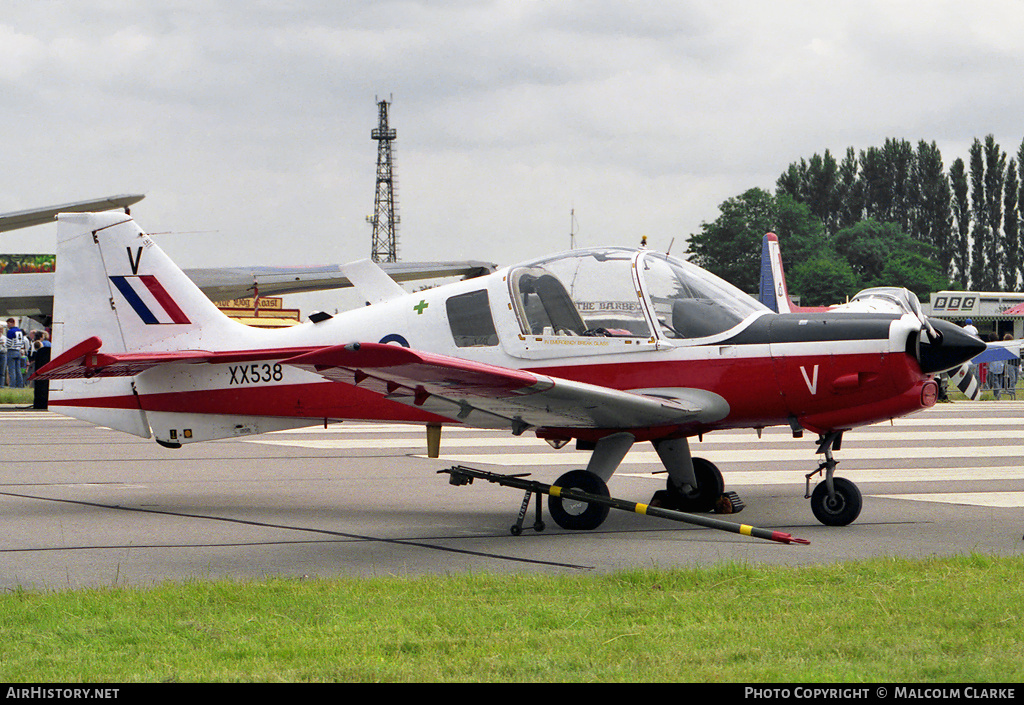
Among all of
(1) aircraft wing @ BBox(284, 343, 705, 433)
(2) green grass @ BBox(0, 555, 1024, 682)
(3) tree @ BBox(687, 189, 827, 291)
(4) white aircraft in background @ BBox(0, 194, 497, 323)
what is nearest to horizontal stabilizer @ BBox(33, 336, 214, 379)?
(1) aircraft wing @ BBox(284, 343, 705, 433)

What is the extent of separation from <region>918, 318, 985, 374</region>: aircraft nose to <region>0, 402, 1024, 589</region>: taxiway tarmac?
119 centimetres

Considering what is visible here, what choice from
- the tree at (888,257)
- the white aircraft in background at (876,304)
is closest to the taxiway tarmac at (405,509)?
the white aircraft in background at (876,304)

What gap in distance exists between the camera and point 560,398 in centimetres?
700

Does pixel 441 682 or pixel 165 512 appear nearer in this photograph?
pixel 441 682

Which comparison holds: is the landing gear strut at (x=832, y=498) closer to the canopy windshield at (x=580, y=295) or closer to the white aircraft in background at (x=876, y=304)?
the white aircraft in background at (x=876, y=304)

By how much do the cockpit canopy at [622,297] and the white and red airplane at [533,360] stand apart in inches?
0.5

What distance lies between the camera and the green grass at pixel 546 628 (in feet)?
12.9

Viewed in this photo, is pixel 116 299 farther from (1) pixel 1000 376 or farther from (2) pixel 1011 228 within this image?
(2) pixel 1011 228

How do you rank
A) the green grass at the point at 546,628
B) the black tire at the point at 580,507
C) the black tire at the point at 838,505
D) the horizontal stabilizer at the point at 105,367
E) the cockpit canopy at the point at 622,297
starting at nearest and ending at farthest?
the green grass at the point at 546,628 < the black tire at the point at 580,507 < the black tire at the point at 838,505 < the cockpit canopy at the point at 622,297 < the horizontal stabilizer at the point at 105,367

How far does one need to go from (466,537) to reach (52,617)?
3.19 metres

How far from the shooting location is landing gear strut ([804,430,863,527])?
7676 mm
